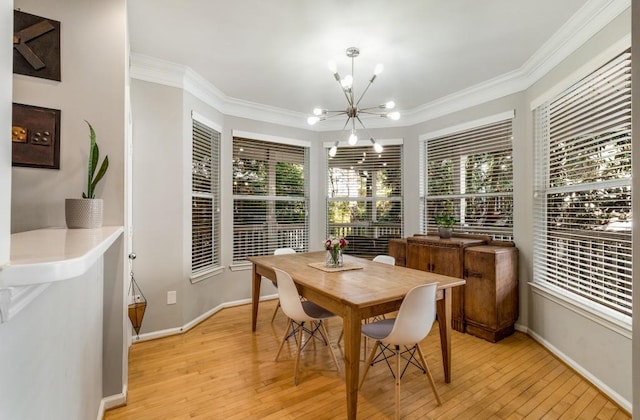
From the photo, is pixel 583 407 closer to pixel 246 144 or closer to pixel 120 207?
pixel 120 207

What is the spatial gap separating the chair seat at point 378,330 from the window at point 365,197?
95.6 inches

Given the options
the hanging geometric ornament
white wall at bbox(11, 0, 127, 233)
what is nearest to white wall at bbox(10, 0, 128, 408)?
white wall at bbox(11, 0, 127, 233)

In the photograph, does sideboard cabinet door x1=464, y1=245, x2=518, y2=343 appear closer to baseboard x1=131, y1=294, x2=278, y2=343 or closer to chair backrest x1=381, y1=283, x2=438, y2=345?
chair backrest x1=381, y1=283, x2=438, y2=345

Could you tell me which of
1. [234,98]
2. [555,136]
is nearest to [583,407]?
[555,136]

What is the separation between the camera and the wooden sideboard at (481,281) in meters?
3.06

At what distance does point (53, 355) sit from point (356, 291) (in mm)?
1507

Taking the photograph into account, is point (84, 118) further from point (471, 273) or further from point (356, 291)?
point (471, 273)

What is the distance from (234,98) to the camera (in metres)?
4.02

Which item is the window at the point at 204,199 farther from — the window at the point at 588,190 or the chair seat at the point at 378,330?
the window at the point at 588,190

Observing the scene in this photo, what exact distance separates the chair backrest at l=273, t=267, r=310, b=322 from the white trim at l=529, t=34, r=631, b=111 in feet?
8.85

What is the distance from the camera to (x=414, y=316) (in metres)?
Result: 1.95

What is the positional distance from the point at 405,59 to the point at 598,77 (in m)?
1.47

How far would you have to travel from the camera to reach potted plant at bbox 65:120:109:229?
1648mm

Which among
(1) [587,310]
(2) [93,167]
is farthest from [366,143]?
(2) [93,167]
